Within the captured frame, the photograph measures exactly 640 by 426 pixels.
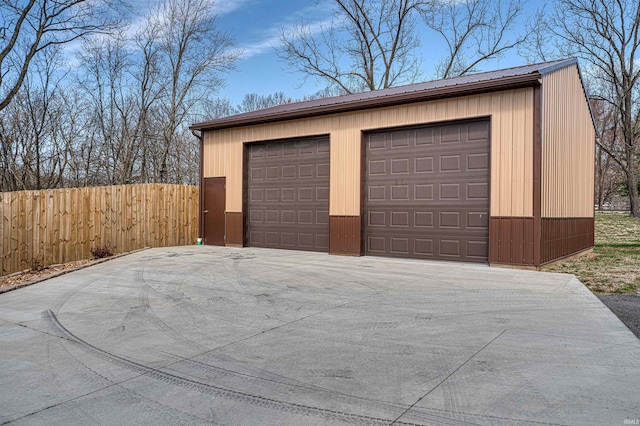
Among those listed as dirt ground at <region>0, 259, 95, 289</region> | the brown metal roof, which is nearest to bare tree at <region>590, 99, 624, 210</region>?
the brown metal roof

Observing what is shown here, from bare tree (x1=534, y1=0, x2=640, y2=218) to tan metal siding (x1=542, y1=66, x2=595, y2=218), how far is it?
11.3 m

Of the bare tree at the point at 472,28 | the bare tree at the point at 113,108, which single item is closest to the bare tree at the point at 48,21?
the bare tree at the point at 113,108

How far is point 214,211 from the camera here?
1262cm

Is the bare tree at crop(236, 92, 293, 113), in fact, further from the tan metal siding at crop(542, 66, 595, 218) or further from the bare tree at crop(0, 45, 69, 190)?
the tan metal siding at crop(542, 66, 595, 218)

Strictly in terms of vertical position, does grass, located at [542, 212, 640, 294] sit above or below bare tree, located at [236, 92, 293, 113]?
below

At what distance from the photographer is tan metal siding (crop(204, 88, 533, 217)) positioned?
805cm

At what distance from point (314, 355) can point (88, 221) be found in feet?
28.7

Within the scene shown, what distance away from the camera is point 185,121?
22344mm

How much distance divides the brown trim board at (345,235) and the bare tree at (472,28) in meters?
16.3

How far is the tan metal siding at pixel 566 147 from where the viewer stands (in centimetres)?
847

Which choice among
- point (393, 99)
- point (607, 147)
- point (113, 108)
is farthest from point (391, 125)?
point (607, 147)

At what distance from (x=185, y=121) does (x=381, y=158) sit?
15437 mm

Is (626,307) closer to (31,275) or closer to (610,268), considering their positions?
(610,268)

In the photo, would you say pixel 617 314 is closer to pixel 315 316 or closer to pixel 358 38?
pixel 315 316
